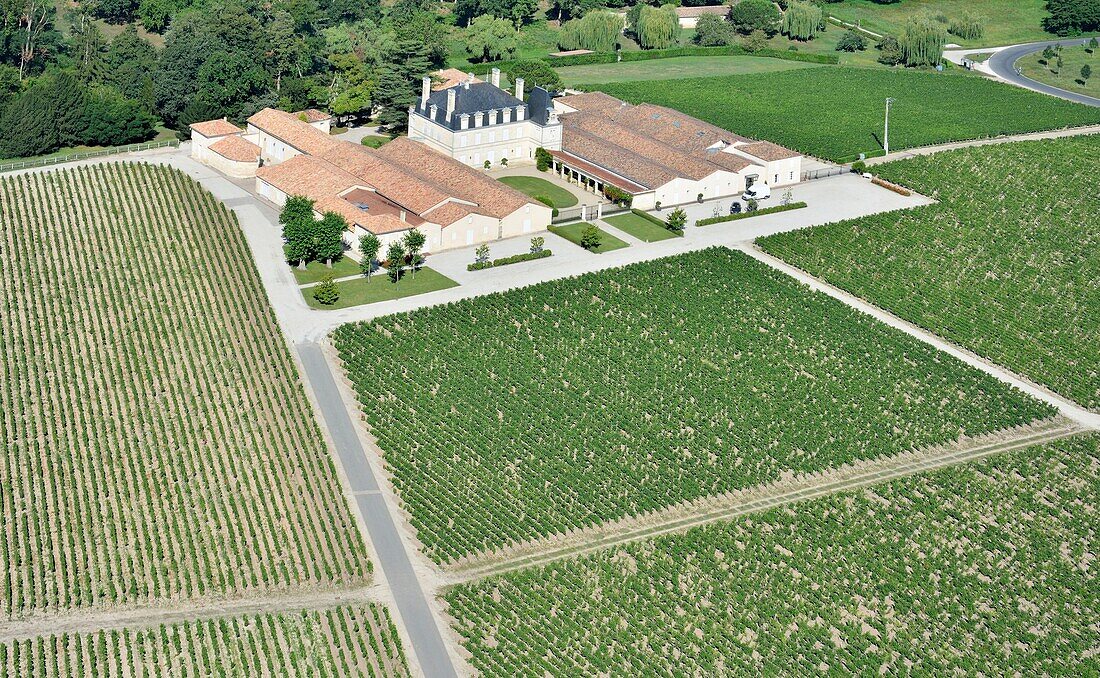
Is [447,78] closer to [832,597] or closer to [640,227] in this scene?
[640,227]

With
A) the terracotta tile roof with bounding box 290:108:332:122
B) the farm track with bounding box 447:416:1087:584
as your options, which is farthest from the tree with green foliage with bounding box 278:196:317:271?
the farm track with bounding box 447:416:1087:584

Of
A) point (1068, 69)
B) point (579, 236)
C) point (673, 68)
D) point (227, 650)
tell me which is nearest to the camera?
point (227, 650)

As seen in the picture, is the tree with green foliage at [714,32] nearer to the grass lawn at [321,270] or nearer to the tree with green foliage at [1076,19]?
the tree with green foliage at [1076,19]

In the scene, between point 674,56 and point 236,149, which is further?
point 674,56

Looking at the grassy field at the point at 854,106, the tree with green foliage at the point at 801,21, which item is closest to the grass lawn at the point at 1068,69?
the grassy field at the point at 854,106

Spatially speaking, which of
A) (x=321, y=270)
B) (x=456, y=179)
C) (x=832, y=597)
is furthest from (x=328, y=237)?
(x=832, y=597)

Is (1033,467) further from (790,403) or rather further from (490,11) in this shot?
(490,11)
